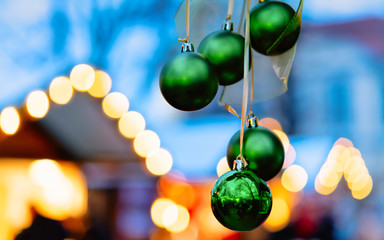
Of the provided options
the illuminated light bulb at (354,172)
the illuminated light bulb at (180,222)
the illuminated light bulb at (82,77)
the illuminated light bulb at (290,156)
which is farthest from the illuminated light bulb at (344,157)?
the illuminated light bulb at (82,77)

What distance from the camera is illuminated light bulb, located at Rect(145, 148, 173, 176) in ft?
11.4

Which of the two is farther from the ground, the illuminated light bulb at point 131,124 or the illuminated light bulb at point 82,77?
the illuminated light bulb at point 82,77

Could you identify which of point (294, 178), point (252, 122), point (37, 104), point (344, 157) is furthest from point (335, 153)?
point (252, 122)

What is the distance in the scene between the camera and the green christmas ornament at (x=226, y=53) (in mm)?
718

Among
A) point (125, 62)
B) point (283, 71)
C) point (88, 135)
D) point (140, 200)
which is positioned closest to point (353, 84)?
point (140, 200)

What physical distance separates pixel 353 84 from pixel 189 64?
33.1ft

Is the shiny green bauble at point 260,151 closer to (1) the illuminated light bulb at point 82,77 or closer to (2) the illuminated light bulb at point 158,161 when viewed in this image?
(1) the illuminated light bulb at point 82,77

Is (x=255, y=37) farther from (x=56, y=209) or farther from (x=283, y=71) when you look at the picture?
(x=56, y=209)

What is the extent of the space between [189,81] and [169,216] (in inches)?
201

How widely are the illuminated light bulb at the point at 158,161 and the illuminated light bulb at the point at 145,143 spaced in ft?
0.18

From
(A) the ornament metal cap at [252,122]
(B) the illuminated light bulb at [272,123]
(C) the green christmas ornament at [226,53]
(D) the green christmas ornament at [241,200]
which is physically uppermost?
(B) the illuminated light bulb at [272,123]

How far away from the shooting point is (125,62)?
3.88 m

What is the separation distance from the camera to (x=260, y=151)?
0.70 meters

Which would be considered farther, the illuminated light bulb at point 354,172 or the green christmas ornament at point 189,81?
the illuminated light bulb at point 354,172
